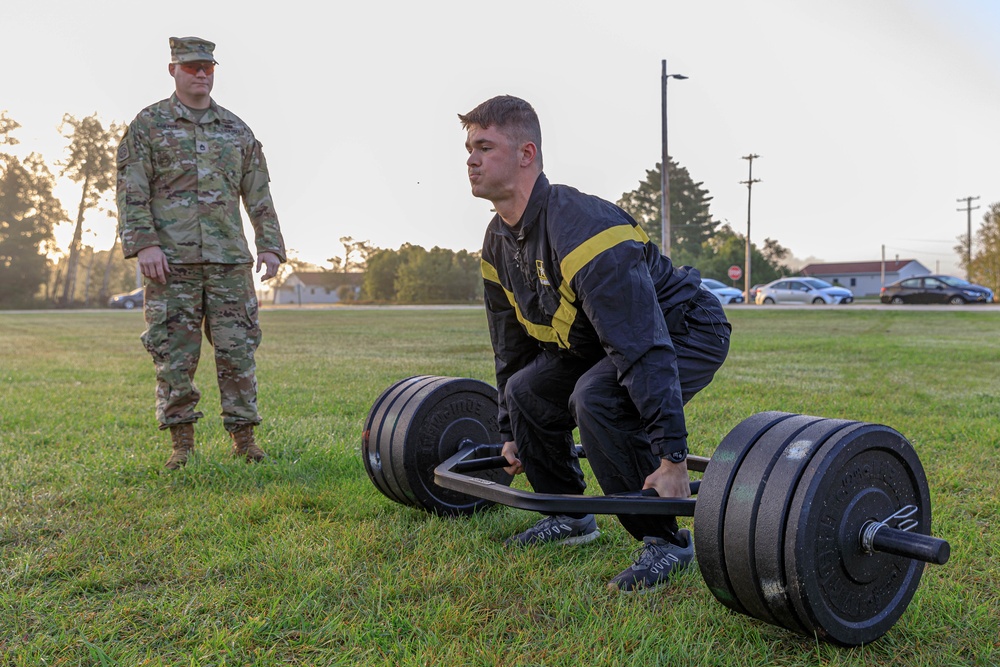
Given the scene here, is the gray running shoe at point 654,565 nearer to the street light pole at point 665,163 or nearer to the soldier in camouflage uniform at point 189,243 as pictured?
the soldier in camouflage uniform at point 189,243

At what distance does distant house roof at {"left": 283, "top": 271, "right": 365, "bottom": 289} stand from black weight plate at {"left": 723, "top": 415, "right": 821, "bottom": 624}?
2381 inches

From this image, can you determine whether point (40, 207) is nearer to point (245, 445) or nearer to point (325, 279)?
point (325, 279)

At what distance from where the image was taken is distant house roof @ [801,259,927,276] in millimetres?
92438

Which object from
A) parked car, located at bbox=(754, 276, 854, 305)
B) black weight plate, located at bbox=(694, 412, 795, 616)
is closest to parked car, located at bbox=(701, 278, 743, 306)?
parked car, located at bbox=(754, 276, 854, 305)

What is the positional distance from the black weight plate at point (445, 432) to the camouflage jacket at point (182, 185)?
189cm

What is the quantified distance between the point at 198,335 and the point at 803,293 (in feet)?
126

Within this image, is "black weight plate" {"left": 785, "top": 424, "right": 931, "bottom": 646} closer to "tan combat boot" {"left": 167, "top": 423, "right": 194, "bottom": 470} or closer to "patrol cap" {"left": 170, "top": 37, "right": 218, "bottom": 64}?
"tan combat boot" {"left": 167, "top": 423, "right": 194, "bottom": 470}

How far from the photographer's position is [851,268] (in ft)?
309

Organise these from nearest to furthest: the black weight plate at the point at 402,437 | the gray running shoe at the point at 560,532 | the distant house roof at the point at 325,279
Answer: the gray running shoe at the point at 560,532, the black weight plate at the point at 402,437, the distant house roof at the point at 325,279

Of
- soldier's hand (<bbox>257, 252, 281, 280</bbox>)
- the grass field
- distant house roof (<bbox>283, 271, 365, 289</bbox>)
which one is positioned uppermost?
distant house roof (<bbox>283, 271, 365, 289</bbox>)

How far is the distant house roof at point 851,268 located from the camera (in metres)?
92.4

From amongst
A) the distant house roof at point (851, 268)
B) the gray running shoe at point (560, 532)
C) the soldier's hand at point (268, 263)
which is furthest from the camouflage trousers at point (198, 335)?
the distant house roof at point (851, 268)

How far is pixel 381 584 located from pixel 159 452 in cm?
271

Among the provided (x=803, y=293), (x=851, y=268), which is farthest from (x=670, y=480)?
(x=851, y=268)
